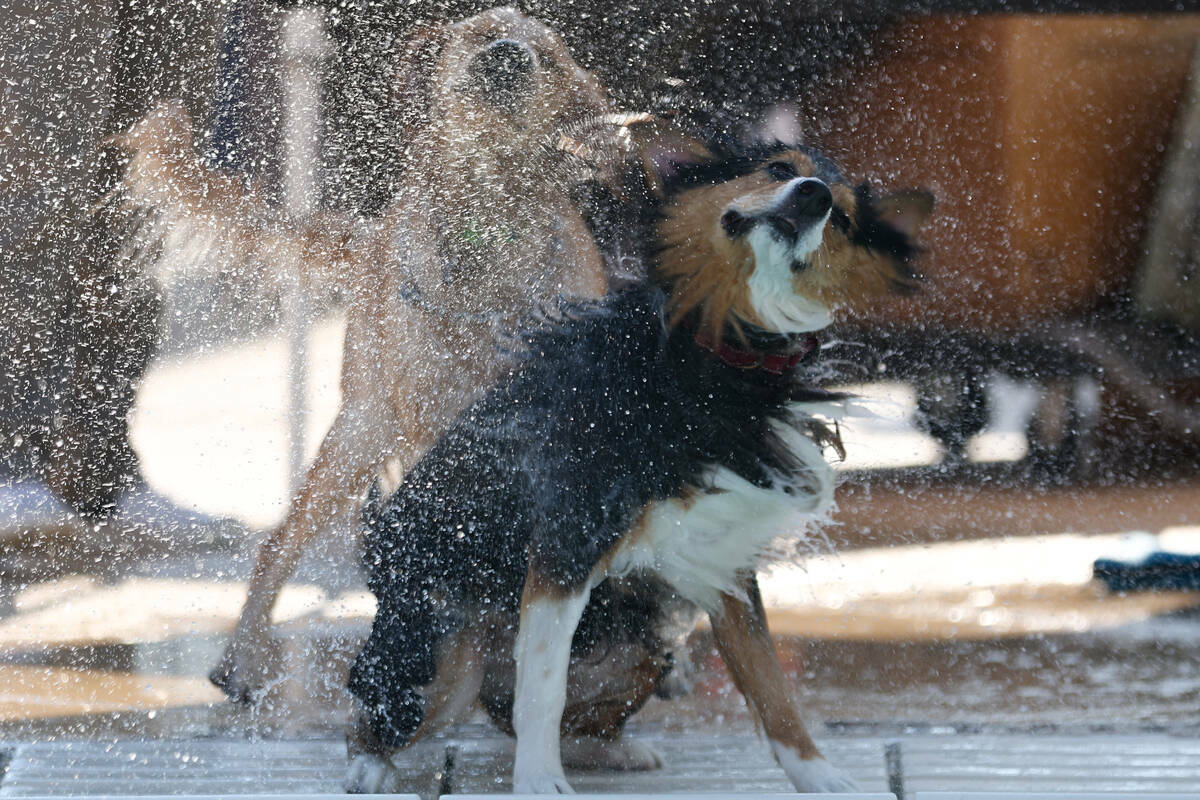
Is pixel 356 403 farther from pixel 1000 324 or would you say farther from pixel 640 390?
pixel 1000 324

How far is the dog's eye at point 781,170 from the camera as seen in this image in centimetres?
132

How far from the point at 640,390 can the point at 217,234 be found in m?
0.72

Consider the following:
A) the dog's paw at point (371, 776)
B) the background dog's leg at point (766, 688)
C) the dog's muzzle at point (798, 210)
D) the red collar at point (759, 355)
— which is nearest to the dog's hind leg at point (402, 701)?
the dog's paw at point (371, 776)

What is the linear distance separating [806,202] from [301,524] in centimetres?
90

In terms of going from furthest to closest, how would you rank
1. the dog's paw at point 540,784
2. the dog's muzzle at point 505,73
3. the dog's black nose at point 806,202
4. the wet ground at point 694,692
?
the wet ground at point 694,692 → the dog's muzzle at point 505,73 → the dog's paw at point 540,784 → the dog's black nose at point 806,202

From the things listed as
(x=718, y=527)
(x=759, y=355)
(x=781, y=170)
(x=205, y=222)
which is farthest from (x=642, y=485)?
(x=205, y=222)

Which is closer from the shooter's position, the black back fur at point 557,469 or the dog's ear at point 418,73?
the black back fur at point 557,469

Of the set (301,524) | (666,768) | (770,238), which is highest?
(770,238)

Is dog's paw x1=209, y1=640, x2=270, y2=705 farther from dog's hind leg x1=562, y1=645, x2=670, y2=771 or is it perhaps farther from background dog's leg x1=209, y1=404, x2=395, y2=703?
dog's hind leg x1=562, y1=645, x2=670, y2=771

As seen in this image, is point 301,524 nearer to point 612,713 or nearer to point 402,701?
A: point 402,701

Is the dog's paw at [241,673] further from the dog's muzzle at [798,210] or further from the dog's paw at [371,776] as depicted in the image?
the dog's muzzle at [798,210]

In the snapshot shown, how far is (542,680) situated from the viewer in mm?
1347

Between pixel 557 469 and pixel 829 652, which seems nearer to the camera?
pixel 557 469

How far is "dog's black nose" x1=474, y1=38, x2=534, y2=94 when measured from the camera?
1487 mm
